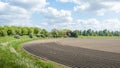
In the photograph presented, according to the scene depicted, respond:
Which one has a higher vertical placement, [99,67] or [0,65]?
[0,65]

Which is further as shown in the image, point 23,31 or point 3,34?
point 23,31

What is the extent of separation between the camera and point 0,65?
731 inches

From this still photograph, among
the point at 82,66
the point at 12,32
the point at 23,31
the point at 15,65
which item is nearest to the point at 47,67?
the point at 15,65

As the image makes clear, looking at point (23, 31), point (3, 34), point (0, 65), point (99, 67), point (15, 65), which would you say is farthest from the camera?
point (23, 31)

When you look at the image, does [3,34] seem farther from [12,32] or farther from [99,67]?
[99,67]

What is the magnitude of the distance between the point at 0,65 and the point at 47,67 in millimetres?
8113

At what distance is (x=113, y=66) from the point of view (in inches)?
1304

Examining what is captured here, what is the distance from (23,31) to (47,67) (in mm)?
174936

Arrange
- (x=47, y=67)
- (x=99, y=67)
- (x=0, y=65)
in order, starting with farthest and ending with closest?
(x=99, y=67), (x=47, y=67), (x=0, y=65)

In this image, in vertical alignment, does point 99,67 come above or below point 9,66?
below

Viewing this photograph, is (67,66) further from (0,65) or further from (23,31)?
(23,31)

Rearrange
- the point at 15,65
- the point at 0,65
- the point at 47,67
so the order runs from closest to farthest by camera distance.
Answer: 1. the point at 0,65
2. the point at 15,65
3. the point at 47,67

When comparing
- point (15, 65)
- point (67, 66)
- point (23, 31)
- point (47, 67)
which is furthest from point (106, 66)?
point (23, 31)

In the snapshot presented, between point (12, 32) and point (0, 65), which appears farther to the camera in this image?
point (12, 32)
